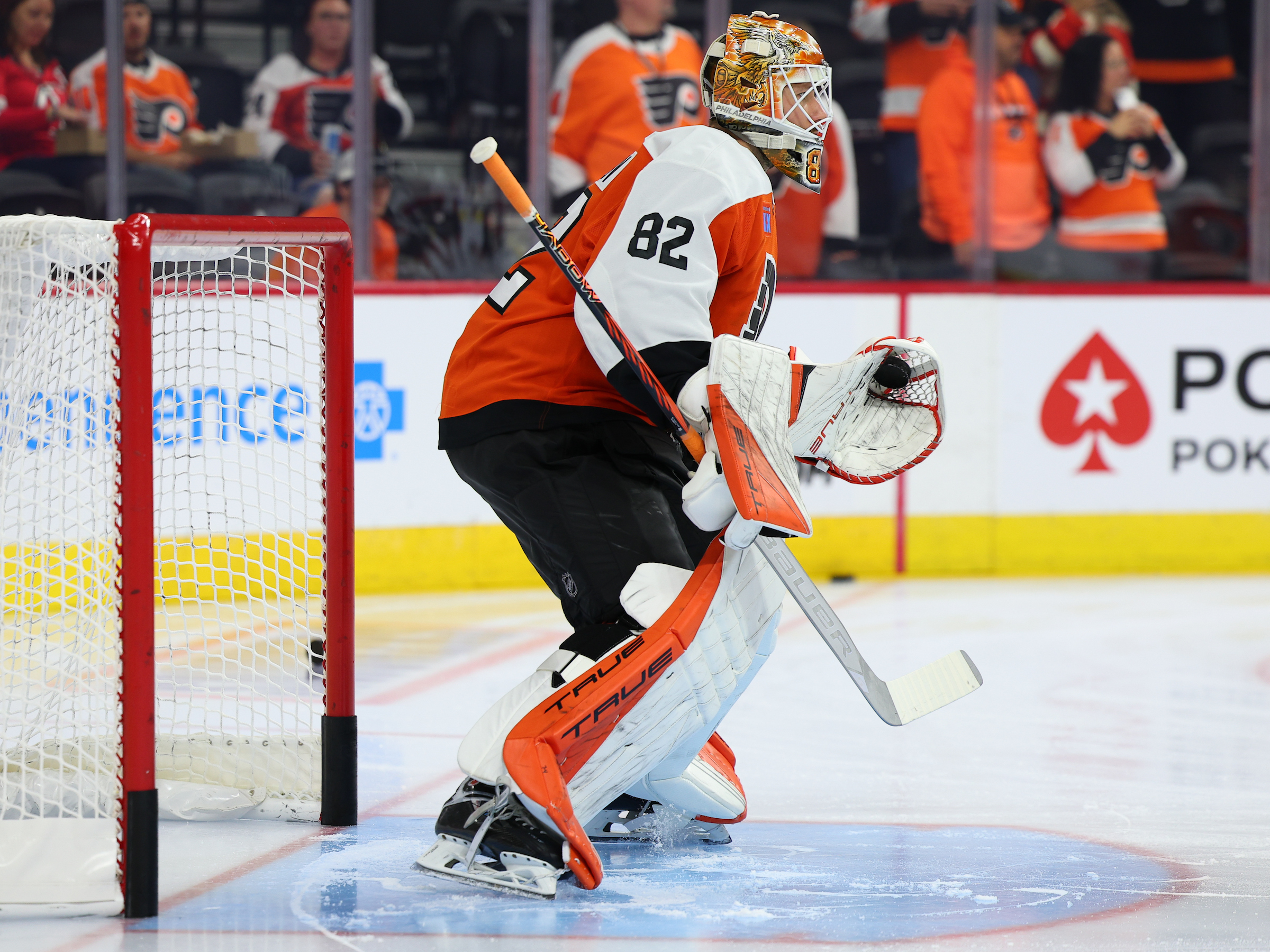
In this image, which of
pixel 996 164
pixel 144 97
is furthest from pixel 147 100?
pixel 996 164

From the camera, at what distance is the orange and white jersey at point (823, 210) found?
17.7 feet

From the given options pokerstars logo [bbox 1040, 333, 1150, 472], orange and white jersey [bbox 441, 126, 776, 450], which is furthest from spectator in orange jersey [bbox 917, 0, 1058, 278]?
orange and white jersey [bbox 441, 126, 776, 450]

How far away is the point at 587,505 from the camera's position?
2096 mm

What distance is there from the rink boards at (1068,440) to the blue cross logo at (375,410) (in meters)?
1.24

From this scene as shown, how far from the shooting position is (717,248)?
2.06 metres

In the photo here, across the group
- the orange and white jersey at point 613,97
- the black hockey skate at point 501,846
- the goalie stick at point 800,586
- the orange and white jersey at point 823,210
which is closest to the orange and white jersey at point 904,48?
the orange and white jersey at point 823,210

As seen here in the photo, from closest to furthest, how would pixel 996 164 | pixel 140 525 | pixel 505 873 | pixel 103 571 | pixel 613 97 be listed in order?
1. pixel 140 525
2. pixel 505 873
3. pixel 103 571
4. pixel 613 97
5. pixel 996 164

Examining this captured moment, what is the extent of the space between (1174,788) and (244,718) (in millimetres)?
1657

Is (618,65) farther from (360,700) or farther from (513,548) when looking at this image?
(360,700)

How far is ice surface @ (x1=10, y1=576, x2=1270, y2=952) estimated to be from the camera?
74.2 inches

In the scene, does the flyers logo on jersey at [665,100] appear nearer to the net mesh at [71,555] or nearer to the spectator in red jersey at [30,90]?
the spectator in red jersey at [30,90]

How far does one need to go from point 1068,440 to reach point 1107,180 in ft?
3.17

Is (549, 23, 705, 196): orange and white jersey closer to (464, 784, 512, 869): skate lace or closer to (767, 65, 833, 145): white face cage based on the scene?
(767, 65, 833, 145): white face cage

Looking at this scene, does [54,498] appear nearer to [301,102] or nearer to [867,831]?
[867,831]
